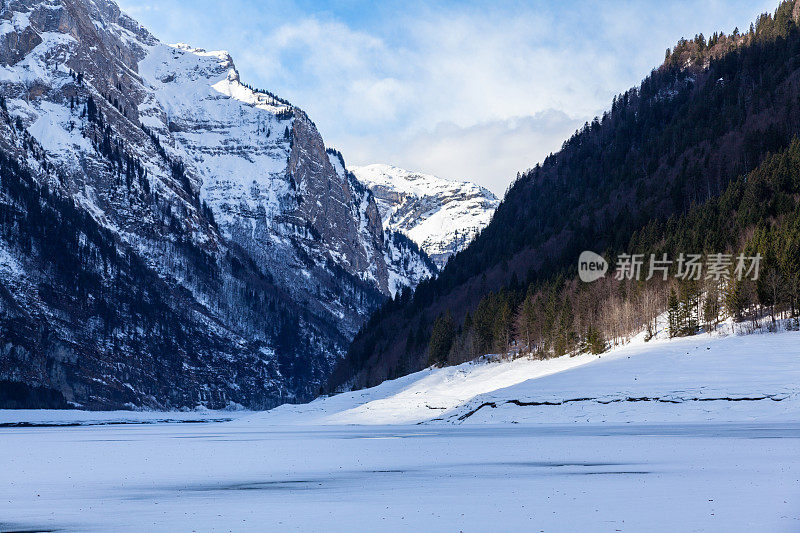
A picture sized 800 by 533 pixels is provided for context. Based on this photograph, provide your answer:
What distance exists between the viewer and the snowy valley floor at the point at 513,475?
19.9m

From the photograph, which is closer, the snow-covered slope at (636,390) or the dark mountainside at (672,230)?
the snow-covered slope at (636,390)

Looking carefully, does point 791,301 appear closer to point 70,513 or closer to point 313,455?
point 313,455

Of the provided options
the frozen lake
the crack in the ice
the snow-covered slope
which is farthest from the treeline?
the frozen lake

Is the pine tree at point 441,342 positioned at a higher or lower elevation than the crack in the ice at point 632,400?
higher

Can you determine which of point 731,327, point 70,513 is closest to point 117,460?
point 70,513

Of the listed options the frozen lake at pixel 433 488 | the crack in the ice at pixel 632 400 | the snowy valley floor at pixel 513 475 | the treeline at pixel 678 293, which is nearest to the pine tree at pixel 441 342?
the treeline at pixel 678 293

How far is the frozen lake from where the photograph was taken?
764 inches

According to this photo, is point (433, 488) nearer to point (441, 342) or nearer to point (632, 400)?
point (632, 400)

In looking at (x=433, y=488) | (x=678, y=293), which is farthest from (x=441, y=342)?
(x=433, y=488)

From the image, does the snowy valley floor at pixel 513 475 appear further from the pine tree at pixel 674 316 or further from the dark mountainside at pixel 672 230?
the dark mountainside at pixel 672 230

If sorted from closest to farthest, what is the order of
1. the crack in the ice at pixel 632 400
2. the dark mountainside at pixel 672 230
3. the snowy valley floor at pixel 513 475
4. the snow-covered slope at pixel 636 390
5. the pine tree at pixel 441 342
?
the snowy valley floor at pixel 513 475 < the crack in the ice at pixel 632 400 < the snow-covered slope at pixel 636 390 < the dark mountainside at pixel 672 230 < the pine tree at pixel 441 342

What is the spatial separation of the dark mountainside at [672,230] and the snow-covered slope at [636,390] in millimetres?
9363

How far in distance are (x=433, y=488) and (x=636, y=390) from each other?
175ft

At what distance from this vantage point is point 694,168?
6270 inches
